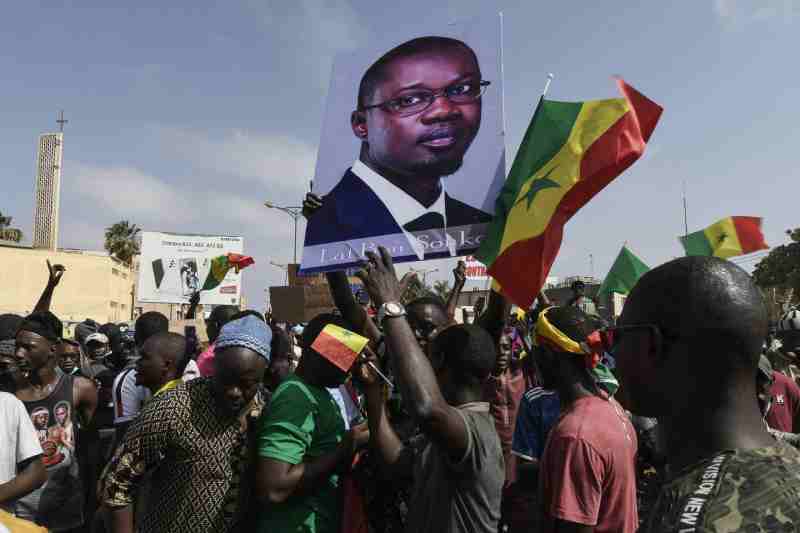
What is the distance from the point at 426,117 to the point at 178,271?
741 inches

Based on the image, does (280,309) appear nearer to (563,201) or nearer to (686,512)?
(563,201)

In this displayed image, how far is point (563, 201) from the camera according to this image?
11.5 feet

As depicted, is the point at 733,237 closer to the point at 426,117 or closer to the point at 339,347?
the point at 426,117

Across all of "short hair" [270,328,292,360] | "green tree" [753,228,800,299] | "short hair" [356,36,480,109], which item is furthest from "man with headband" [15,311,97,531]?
"green tree" [753,228,800,299]

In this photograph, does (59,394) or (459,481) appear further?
(59,394)

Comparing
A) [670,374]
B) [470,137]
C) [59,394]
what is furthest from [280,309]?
[670,374]

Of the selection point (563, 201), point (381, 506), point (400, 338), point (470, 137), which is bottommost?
point (381, 506)

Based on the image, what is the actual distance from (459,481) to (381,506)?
0.61 m

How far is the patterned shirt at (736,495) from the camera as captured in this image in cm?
101

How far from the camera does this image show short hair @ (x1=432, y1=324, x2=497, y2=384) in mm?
2619

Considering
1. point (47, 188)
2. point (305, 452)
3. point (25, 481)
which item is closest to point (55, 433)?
point (25, 481)

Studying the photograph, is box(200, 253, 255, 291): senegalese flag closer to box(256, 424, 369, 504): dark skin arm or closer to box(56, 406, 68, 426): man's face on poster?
box(56, 406, 68, 426): man's face on poster

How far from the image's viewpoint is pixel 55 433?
147 inches

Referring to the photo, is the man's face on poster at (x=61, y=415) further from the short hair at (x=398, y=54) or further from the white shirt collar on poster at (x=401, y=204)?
the short hair at (x=398, y=54)
